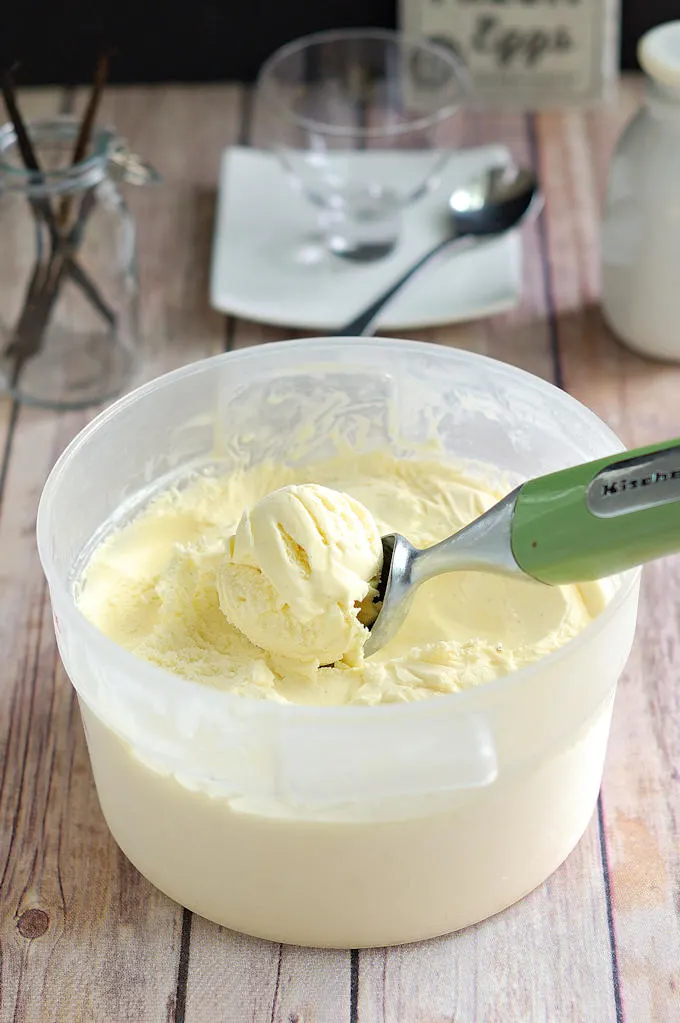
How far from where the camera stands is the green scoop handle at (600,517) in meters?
0.71

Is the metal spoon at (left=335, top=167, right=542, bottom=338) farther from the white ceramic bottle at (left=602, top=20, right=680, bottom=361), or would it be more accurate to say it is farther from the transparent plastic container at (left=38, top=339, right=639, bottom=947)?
the transparent plastic container at (left=38, top=339, right=639, bottom=947)

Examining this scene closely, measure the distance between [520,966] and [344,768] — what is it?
0.68 feet

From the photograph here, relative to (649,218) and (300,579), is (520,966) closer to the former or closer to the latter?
(300,579)

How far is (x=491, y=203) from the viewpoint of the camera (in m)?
1.50

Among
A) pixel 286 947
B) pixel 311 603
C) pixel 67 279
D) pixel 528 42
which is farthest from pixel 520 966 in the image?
pixel 528 42

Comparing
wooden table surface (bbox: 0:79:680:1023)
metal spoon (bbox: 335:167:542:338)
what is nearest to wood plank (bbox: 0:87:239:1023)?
wooden table surface (bbox: 0:79:680:1023)

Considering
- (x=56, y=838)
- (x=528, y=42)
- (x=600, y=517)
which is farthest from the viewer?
(x=528, y=42)

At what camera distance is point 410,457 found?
1087 millimetres

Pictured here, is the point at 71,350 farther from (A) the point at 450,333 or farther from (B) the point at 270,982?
(B) the point at 270,982

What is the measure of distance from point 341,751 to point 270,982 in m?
0.19

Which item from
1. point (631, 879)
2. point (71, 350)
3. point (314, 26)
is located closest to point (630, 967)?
point (631, 879)

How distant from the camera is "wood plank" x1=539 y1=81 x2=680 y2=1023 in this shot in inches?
34.2

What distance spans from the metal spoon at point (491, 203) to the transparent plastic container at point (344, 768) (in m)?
0.52

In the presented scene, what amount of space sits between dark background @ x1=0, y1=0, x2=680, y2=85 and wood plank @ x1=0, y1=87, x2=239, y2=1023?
0.47 metres
